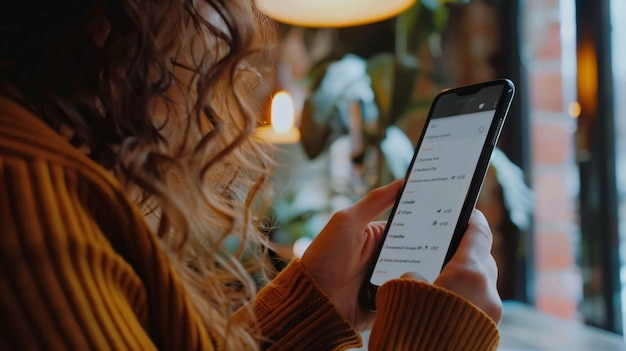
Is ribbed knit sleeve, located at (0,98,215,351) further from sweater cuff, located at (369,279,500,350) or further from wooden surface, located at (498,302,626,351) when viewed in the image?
wooden surface, located at (498,302,626,351)

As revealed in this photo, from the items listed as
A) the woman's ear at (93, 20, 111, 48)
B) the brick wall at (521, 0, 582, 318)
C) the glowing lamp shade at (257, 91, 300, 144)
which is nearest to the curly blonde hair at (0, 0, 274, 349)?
the woman's ear at (93, 20, 111, 48)

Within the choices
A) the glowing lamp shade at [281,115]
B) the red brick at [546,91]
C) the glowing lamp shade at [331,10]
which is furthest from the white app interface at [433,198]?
the glowing lamp shade at [281,115]

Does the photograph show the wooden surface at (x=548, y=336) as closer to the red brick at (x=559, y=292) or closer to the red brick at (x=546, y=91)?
the red brick at (x=559, y=292)

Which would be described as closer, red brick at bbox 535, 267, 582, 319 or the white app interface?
the white app interface

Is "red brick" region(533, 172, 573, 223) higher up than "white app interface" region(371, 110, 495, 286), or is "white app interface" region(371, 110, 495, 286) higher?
"white app interface" region(371, 110, 495, 286)

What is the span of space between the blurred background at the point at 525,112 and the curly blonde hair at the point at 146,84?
477mm

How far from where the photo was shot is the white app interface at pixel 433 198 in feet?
1.86

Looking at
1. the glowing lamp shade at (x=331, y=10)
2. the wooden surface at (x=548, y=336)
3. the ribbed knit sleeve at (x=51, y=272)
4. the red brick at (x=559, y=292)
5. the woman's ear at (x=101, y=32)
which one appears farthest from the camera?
the red brick at (x=559, y=292)

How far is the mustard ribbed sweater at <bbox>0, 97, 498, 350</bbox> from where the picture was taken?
313mm

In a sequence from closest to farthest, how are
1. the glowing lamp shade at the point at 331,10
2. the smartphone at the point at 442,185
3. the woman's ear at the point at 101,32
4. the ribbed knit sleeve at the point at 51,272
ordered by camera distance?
the ribbed knit sleeve at the point at 51,272 → the woman's ear at the point at 101,32 → the smartphone at the point at 442,185 → the glowing lamp shade at the point at 331,10

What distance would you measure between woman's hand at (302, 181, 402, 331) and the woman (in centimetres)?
10

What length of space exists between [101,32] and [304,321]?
318 millimetres

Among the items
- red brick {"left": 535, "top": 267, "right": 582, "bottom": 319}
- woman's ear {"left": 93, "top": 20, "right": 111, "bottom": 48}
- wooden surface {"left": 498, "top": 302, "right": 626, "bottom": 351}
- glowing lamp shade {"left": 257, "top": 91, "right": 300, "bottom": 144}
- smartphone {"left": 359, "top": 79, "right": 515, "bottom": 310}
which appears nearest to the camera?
woman's ear {"left": 93, "top": 20, "right": 111, "bottom": 48}

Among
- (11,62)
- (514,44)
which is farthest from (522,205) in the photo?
(11,62)
